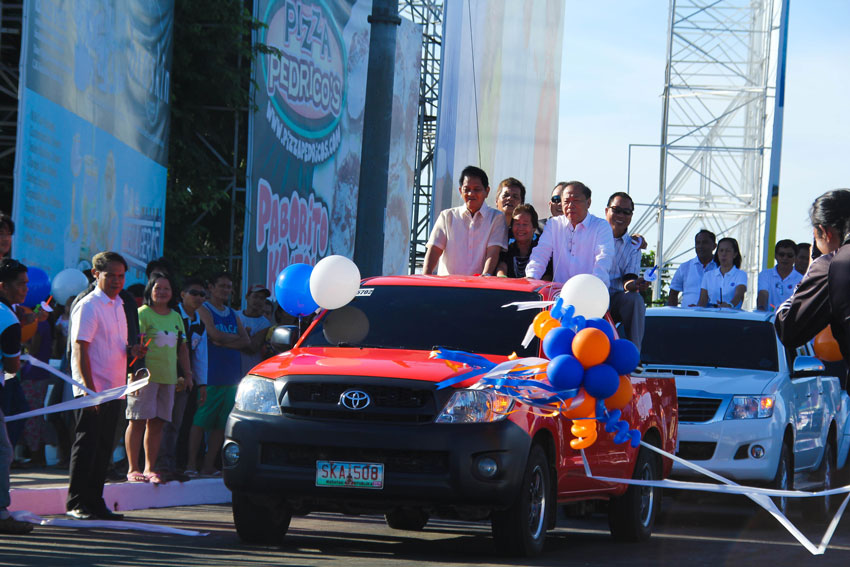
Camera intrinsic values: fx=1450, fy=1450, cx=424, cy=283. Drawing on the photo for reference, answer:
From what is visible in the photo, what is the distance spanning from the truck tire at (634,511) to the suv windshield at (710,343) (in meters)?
2.26

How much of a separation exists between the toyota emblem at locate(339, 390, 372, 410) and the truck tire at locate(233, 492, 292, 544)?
3.17 feet

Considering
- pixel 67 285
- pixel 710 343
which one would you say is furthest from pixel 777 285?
pixel 67 285

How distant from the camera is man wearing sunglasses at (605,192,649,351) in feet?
37.8

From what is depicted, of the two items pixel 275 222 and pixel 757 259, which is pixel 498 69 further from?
pixel 757 259

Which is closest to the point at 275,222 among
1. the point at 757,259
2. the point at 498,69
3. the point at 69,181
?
the point at 498,69

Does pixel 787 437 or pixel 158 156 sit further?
pixel 158 156

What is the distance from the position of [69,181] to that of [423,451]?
796 cm

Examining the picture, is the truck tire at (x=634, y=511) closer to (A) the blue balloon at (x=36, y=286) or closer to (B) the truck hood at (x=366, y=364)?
(B) the truck hood at (x=366, y=364)

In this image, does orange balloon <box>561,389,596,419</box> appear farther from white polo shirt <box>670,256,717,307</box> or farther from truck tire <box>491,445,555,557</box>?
white polo shirt <box>670,256,717,307</box>

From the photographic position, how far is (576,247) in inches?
446

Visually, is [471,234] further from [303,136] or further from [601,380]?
[303,136]

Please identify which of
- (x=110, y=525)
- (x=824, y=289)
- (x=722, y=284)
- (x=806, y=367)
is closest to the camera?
(x=824, y=289)

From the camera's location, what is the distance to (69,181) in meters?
15.2

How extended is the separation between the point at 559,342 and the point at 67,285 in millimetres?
7245
